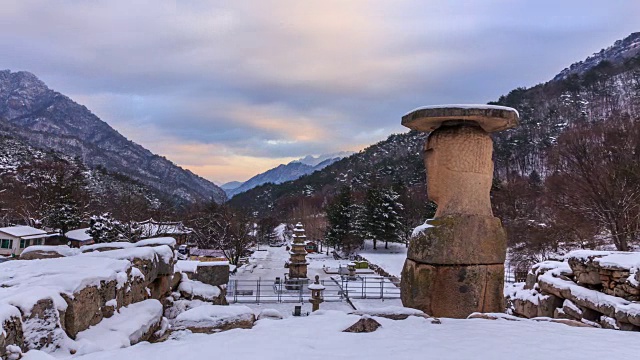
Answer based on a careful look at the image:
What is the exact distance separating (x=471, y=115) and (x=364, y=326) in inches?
136

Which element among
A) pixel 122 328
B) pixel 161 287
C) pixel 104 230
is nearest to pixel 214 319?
pixel 122 328

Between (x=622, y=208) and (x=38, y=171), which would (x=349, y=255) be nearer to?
(x=622, y=208)

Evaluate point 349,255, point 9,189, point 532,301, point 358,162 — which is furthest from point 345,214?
point 358,162

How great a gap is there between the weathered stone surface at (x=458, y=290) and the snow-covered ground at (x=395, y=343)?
1.34 metres

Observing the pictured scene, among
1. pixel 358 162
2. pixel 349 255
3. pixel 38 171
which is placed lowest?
pixel 349 255

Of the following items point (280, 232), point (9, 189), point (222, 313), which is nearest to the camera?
point (222, 313)

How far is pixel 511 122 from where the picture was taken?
5.68 m

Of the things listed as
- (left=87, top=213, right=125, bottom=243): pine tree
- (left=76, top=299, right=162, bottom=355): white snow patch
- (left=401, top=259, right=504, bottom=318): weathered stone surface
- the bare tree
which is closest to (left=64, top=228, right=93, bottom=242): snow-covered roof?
(left=87, top=213, right=125, bottom=243): pine tree

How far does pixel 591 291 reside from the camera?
5.38 meters

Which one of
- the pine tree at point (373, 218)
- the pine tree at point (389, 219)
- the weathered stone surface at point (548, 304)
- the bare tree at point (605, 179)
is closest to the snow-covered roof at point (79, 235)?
the pine tree at point (373, 218)

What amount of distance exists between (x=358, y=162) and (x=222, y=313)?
94.1m

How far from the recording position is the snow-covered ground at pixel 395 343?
3.05 meters

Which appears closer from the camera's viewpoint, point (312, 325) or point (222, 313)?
point (312, 325)

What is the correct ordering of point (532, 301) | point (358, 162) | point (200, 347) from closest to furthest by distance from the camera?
1. point (200, 347)
2. point (532, 301)
3. point (358, 162)
